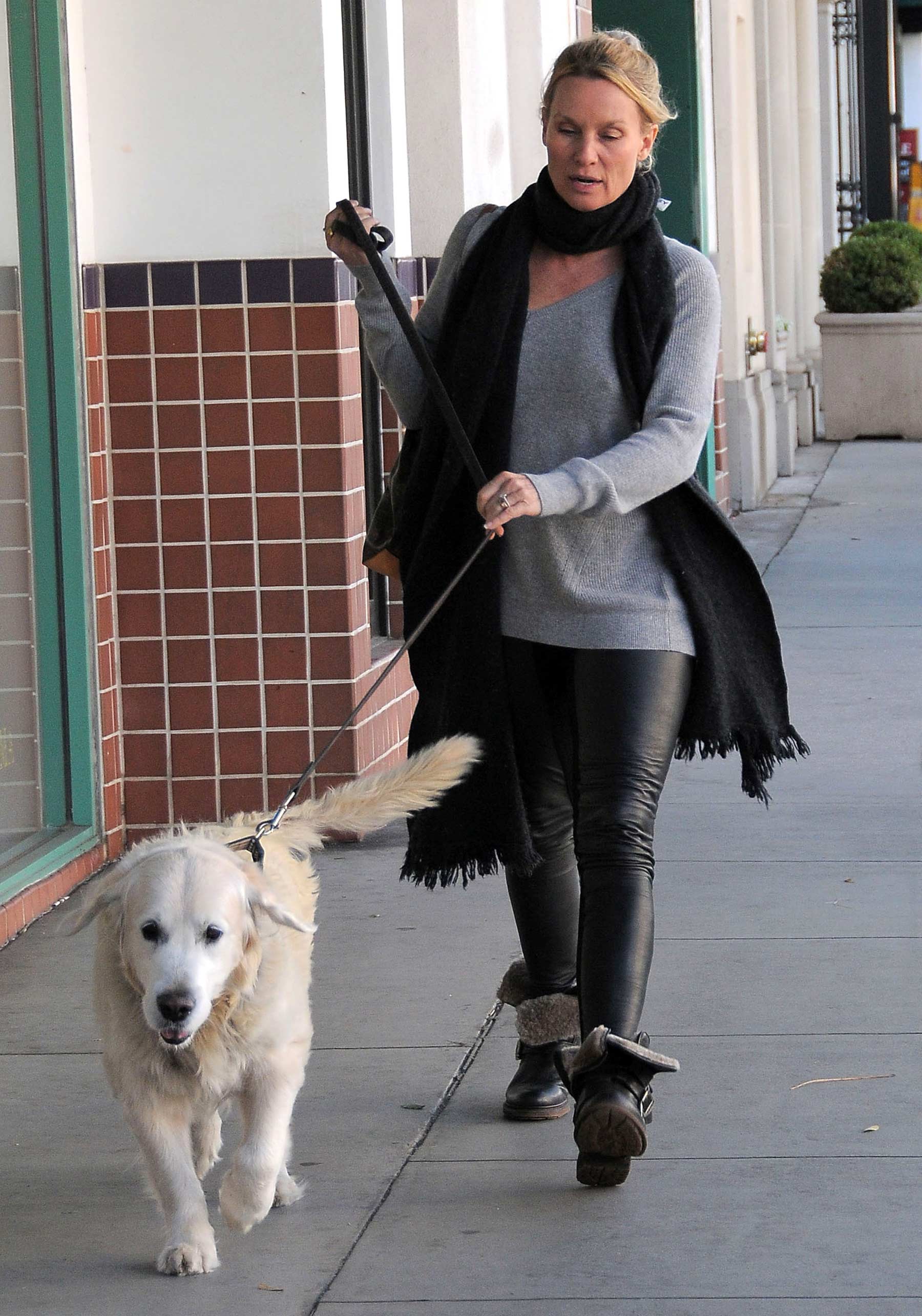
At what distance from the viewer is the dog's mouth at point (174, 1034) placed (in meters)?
3.27

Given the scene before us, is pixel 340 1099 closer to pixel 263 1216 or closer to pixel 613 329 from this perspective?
pixel 263 1216

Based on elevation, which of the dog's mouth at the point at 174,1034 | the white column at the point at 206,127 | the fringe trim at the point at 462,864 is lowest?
the dog's mouth at the point at 174,1034

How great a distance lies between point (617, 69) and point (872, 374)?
1603 centimetres

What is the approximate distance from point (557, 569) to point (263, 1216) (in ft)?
4.39

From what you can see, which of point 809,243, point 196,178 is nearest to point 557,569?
point 196,178

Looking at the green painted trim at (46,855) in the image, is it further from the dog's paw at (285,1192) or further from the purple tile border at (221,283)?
the dog's paw at (285,1192)

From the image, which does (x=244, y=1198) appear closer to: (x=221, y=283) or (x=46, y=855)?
(x=46, y=855)

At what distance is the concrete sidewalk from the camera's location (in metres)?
3.46

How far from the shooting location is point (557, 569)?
396 cm

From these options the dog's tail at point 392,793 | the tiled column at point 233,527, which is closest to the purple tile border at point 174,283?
the tiled column at point 233,527

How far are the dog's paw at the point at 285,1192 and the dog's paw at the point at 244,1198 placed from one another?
0.23 m

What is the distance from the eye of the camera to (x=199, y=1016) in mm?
3295

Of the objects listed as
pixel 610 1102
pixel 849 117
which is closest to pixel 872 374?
pixel 849 117

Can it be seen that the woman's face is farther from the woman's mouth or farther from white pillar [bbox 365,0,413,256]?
white pillar [bbox 365,0,413,256]
